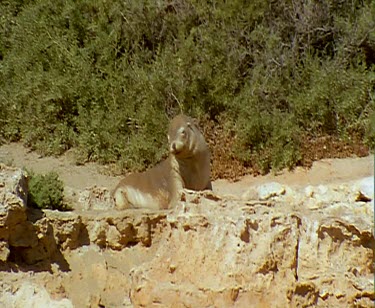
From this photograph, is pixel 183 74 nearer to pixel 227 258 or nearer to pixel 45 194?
pixel 45 194

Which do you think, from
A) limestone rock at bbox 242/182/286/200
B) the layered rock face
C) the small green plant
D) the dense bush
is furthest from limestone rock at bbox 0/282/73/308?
the dense bush

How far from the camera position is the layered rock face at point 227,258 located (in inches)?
214

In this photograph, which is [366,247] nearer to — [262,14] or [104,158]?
[104,158]

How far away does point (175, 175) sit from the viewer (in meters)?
9.09

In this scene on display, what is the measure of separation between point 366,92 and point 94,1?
4.99 meters

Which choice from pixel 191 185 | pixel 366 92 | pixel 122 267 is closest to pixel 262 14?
pixel 366 92

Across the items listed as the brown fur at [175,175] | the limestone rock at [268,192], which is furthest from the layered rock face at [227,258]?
the brown fur at [175,175]

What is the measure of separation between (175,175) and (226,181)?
Result: 3.70m

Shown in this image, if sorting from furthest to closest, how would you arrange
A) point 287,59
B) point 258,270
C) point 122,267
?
1. point 287,59
2. point 122,267
3. point 258,270

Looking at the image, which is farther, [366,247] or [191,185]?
[191,185]

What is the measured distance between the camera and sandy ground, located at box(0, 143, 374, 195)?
12.2 meters

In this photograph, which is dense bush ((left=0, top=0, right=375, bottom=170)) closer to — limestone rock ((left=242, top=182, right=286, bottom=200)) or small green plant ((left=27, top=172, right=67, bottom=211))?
small green plant ((left=27, top=172, right=67, bottom=211))

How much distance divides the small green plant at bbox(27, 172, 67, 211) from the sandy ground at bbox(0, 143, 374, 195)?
3.98 m

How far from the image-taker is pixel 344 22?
14.2m
